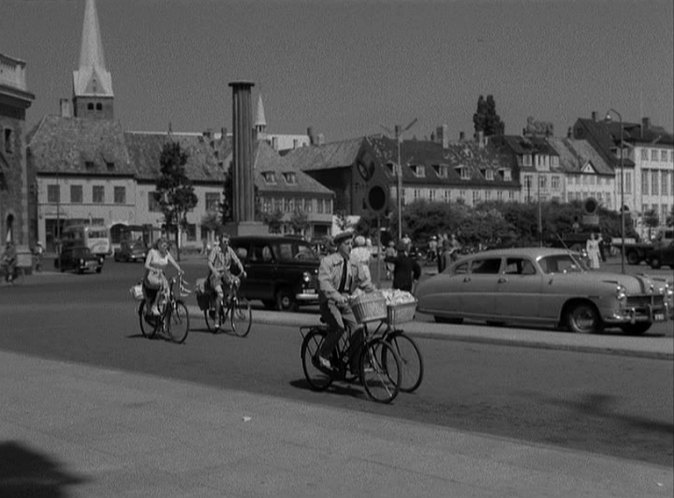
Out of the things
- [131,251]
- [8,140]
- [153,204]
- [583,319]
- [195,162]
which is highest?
[8,140]

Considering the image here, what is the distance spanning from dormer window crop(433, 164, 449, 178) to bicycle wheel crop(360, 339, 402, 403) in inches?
3791

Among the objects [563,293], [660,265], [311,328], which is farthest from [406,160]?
[311,328]

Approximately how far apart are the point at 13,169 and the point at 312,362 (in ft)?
106

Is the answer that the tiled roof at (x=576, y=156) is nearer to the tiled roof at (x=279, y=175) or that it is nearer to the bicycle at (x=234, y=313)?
the tiled roof at (x=279, y=175)

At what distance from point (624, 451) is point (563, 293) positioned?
9999 millimetres

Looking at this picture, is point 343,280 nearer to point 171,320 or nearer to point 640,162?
point 171,320

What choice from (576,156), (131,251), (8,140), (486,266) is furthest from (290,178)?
(486,266)

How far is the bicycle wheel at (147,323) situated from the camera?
17719mm

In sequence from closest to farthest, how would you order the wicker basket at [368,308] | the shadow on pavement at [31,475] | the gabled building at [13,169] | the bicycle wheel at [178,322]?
the shadow on pavement at [31,475] → the wicker basket at [368,308] → the bicycle wheel at [178,322] → the gabled building at [13,169]

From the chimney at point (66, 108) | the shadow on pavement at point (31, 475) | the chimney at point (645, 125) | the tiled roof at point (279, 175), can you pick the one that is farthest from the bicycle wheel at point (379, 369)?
the chimney at point (645, 125)

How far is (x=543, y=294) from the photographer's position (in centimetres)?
1897

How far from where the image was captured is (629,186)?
376 ft

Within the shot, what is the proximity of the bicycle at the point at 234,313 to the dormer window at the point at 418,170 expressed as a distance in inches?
3365

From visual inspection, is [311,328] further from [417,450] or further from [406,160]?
[406,160]
